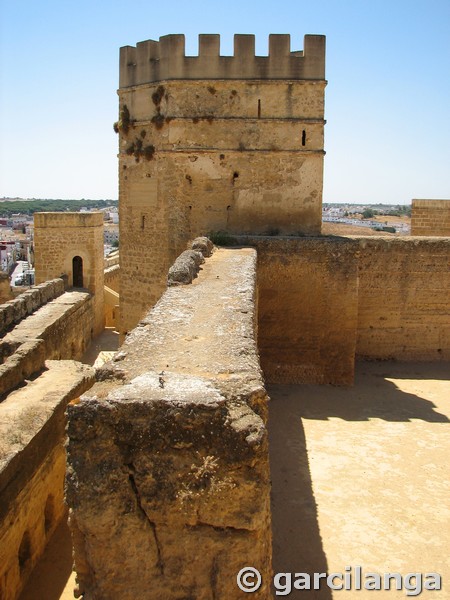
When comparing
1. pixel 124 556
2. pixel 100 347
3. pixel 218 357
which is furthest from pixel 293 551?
pixel 100 347

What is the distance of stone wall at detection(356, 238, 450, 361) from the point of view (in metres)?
12.8

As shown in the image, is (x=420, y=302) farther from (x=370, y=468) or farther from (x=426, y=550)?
(x=426, y=550)

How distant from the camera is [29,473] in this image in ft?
26.7

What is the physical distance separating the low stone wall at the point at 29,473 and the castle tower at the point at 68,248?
10.3 m

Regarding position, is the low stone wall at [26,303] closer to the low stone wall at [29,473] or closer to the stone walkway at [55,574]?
the low stone wall at [29,473]

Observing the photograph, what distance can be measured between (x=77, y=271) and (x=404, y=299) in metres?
12.1

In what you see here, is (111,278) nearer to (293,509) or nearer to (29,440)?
(29,440)

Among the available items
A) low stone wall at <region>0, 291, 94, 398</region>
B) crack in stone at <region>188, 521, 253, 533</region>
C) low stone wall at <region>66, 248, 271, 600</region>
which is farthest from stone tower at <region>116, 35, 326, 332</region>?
crack in stone at <region>188, 521, 253, 533</region>

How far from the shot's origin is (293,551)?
626 cm

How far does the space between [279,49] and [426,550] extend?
31.4ft

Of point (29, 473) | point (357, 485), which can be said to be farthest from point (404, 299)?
point (29, 473)

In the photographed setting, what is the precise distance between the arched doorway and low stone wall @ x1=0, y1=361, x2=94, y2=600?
10.5 meters

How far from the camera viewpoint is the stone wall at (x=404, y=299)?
1277 cm

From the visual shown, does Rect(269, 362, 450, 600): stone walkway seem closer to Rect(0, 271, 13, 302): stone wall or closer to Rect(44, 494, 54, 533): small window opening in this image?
Rect(44, 494, 54, 533): small window opening
